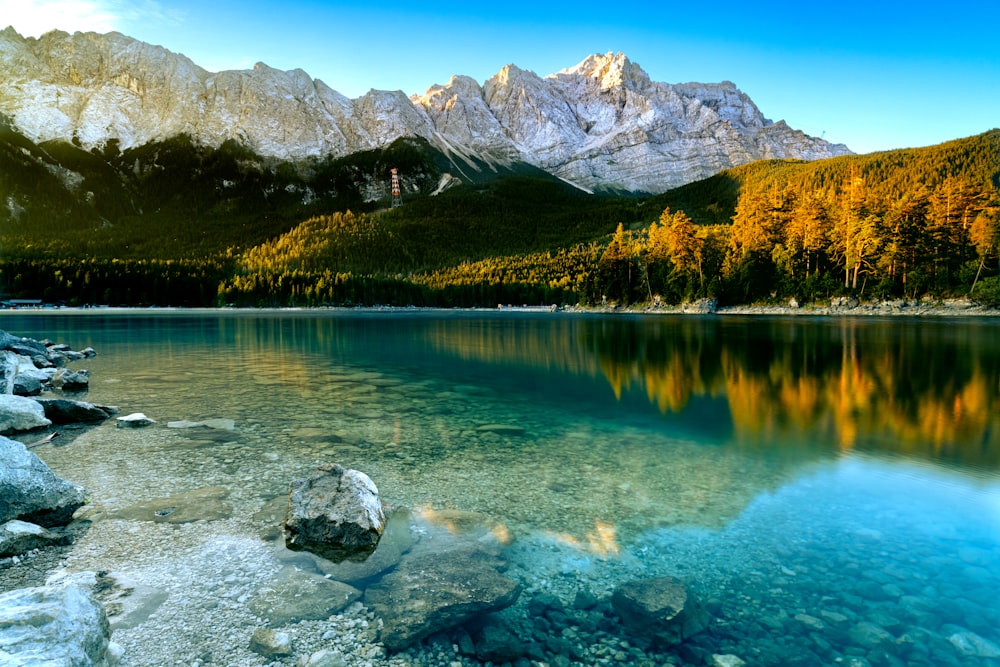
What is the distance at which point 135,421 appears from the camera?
704 inches

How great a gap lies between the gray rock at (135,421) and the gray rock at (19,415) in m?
1.93

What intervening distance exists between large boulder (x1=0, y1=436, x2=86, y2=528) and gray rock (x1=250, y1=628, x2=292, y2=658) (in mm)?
6008

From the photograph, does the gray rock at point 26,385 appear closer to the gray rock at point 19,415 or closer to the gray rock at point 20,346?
the gray rock at point 19,415

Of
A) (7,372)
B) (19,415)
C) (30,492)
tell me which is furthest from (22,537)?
(7,372)

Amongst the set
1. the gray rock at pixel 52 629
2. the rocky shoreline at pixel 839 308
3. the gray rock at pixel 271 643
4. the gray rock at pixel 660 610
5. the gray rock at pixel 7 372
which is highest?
the rocky shoreline at pixel 839 308

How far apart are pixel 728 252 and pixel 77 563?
130m

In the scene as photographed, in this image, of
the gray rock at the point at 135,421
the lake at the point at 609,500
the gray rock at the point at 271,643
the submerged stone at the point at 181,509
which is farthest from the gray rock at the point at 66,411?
the gray rock at the point at 271,643

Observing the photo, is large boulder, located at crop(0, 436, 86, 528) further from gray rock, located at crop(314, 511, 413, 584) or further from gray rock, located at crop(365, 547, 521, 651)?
gray rock, located at crop(365, 547, 521, 651)

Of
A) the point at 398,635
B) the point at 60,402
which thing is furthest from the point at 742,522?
the point at 60,402

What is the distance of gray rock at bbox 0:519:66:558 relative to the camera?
8312mm

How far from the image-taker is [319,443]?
15945mm

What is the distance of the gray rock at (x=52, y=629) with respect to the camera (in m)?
4.84

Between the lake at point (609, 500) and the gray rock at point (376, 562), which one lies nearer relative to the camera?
the lake at point (609, 500)

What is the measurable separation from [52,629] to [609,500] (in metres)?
9.16
